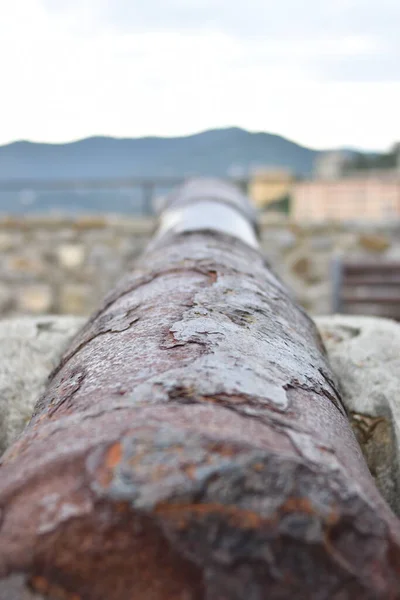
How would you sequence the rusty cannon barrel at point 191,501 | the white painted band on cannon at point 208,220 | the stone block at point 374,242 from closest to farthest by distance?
the rusty cannon barrel at point 191,501, the white painted band on cannon at point 208,220, the stone block at point 374,242

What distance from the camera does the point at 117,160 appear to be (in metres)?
15.3

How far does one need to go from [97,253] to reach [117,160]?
10513 millimetres

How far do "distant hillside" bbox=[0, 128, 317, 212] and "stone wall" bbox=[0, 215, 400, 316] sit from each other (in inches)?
23.1

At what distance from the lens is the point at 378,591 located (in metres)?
0.57

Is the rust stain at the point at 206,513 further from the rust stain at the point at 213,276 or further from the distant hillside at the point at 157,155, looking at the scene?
the distant hillside at the point at 157,155

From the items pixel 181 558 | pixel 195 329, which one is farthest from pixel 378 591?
pixel 195 329

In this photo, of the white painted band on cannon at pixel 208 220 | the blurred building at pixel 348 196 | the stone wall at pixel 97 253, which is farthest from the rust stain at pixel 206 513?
the blurred building at pixel 348 196

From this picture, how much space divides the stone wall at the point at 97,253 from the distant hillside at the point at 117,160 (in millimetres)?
588

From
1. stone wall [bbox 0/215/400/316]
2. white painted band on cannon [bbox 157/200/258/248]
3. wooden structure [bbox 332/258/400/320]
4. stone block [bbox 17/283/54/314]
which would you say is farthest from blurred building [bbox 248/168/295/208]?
white painted band on cannon [bbox 157/200/258/248]

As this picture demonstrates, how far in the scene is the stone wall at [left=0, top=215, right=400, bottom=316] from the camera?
16.7ft

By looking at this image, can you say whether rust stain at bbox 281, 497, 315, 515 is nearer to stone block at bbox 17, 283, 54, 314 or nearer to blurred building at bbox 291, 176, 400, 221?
stone block at bbox 17, 283, 54, 314

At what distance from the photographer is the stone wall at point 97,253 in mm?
5102

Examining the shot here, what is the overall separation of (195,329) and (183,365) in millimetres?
137

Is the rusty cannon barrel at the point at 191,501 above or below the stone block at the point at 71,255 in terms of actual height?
below
